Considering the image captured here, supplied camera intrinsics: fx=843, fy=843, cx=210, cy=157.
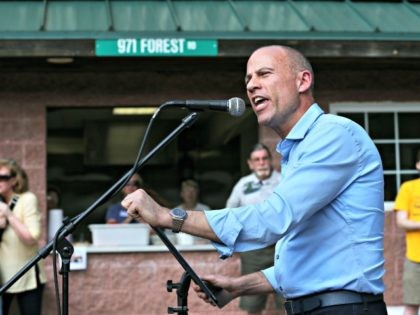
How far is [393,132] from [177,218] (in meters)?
6.53

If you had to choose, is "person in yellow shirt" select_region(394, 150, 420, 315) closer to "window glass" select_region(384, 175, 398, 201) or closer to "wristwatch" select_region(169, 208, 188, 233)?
"window glass" select_region(384, 175, 398, 201)

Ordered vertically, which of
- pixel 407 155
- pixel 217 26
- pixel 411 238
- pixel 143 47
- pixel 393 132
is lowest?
pixel 411 238

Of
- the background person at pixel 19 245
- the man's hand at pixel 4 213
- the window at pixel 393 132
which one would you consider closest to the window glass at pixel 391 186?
the window at pixel 393 132

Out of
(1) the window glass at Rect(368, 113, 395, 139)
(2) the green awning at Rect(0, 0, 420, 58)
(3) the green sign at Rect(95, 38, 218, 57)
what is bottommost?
(1) the window glass at Rect(368, 113, 395, 139)

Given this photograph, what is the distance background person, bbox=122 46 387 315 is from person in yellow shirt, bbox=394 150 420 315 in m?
4.63

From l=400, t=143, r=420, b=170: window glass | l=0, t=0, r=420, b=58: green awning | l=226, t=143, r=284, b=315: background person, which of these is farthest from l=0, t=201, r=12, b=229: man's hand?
l=400, t=143, r=420, b=170: window glass

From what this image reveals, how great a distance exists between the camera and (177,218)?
8.69 feet

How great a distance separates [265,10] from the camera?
27.2ft

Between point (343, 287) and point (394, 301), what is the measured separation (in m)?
6.13

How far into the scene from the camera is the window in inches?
346

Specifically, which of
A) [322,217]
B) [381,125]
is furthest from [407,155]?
[322,217]

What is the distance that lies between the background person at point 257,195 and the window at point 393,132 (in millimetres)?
1300

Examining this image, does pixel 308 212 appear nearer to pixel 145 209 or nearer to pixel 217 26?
pixel 145 209

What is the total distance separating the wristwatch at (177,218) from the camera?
2.65 meters
